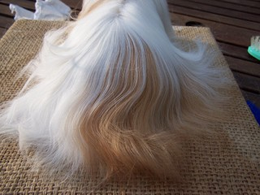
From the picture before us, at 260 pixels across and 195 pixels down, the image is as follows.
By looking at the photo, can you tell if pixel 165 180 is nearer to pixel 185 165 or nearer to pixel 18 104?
pixel 185 165

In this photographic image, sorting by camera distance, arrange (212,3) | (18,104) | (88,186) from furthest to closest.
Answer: (212,3) → (18,104) → (88,186)

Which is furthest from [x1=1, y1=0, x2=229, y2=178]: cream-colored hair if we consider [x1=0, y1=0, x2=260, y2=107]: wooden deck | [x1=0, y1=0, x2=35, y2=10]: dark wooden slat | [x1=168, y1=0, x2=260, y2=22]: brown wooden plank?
[x1=168, y1=0, x2=260, y2=22]: brown wooden plank

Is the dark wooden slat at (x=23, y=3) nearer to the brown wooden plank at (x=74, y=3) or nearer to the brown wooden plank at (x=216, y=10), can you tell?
the brown wooden plank at (x=74, y=3)

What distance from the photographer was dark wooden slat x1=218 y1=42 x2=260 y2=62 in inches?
51.4

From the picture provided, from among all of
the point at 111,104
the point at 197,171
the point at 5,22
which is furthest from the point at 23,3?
the point at 197,171

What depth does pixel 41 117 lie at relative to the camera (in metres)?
0.67

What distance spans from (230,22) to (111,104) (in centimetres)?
122

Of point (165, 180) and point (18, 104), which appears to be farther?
point (18, 104)

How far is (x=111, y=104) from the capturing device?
2.06 feet

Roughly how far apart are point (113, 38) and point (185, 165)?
1.16 feet

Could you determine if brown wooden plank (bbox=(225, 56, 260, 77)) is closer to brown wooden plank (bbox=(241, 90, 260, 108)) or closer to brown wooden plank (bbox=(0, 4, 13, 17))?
brown wooden plank (bbox=(241, 90, 260, 108))

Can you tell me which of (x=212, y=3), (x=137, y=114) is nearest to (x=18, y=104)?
(x=137, y=114)

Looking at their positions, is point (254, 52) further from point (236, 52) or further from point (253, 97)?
point (253, 97)

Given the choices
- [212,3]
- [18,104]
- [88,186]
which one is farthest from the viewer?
[212,3]
